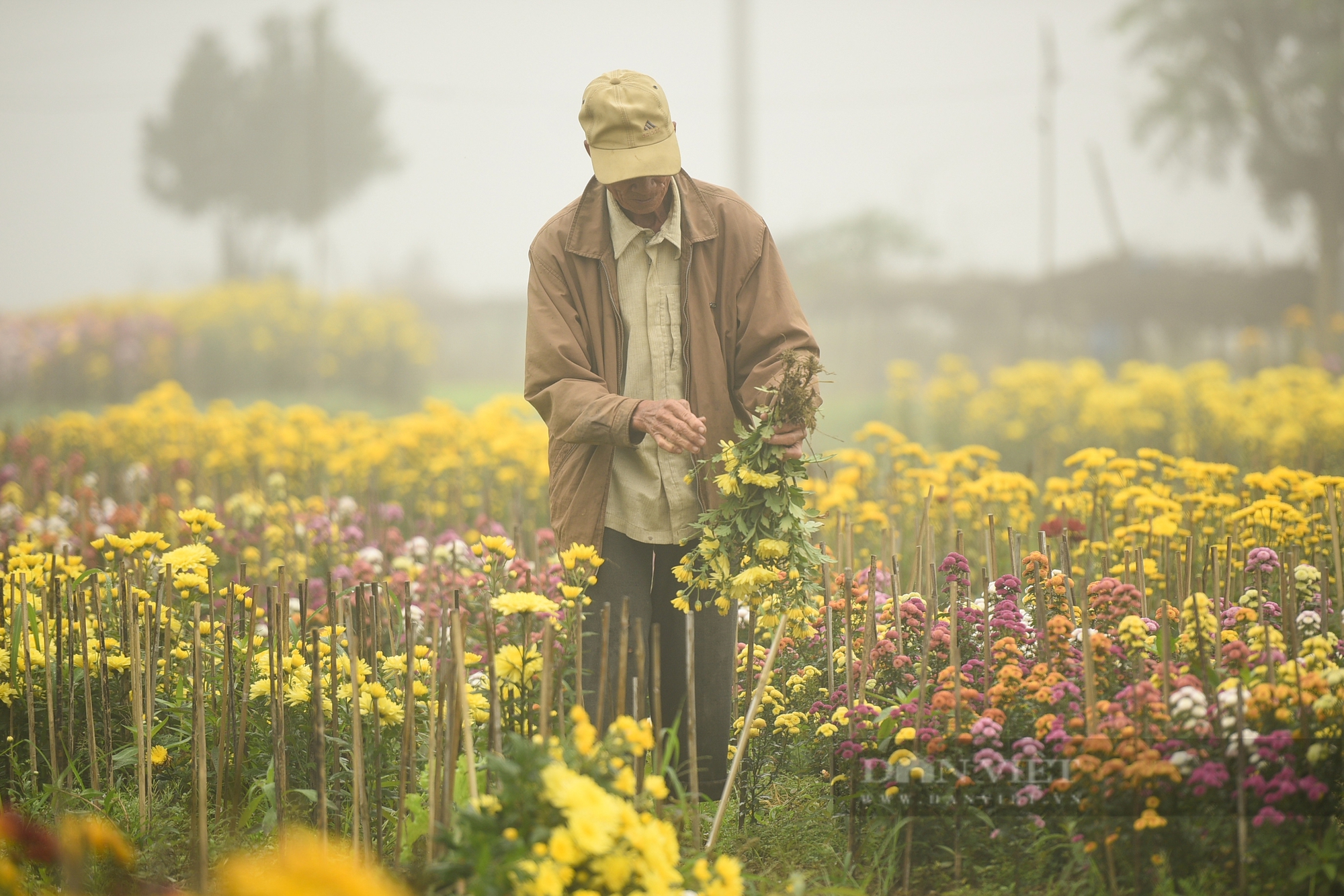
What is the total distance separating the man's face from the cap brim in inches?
1.5

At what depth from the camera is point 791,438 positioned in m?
2.62

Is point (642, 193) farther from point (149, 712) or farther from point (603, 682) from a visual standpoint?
point (149, 712)

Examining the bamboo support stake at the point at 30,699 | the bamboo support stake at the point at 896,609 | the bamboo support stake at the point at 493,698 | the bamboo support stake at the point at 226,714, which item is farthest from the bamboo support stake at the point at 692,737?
the bamboo support stake at the point at 30,699

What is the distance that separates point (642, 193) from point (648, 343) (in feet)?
1.28

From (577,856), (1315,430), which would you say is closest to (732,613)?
(577,856)

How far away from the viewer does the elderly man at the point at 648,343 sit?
2.83 meters

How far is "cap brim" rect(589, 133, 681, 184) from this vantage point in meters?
2.66

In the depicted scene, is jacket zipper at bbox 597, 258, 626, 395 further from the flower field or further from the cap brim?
the flower field

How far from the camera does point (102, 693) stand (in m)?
3.08

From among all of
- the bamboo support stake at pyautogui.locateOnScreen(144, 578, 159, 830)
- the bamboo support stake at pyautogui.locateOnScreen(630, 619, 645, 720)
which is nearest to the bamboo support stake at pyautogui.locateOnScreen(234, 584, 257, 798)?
the bamboo support stake at pyautogui.locateOnScreen(144, 578, 159, 830)

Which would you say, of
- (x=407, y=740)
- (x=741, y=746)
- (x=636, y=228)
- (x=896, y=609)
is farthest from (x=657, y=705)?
(x=636, y=228)

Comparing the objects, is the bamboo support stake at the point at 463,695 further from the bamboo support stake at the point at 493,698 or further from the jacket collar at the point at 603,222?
the jacket collar at the point at 603,222

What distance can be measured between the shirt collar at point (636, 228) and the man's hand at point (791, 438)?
1.92 feet

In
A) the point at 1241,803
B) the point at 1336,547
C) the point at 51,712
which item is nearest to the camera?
the point at 1241,803
